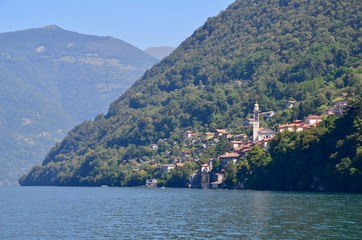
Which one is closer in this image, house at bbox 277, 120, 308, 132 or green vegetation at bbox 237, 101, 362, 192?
green vegetation at bbox 237, 101, 362, 192

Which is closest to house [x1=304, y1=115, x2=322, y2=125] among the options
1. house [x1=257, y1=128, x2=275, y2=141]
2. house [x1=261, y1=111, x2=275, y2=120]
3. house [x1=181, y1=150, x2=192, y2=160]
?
house [x1=257, y1=128, x2=275, y2=141]

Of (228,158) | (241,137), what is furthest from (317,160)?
(241,137)

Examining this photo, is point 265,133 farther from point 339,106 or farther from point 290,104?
point 339,106

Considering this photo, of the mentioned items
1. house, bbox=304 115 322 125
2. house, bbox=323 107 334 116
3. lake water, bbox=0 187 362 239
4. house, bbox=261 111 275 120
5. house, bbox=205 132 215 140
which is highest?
house, bbox=261 111 275 120

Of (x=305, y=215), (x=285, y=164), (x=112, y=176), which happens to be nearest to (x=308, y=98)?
(x=112, y=176)

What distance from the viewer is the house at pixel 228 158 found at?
500 ft

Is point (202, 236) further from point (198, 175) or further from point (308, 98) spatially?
point (308, 98)

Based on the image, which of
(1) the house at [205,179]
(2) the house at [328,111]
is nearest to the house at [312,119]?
(2) the house at [328,111]

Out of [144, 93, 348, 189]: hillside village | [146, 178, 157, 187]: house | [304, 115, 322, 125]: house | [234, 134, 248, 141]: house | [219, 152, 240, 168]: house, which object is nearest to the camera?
[144, 93, 348, 189]: hillside village

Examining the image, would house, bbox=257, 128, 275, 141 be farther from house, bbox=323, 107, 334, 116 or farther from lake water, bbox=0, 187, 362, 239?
lake water, bbox=0, 187, 362, 239

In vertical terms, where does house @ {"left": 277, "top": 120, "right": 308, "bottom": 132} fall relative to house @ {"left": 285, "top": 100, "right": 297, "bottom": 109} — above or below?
below

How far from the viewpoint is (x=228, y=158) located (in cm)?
15388

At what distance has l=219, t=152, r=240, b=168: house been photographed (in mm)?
152500

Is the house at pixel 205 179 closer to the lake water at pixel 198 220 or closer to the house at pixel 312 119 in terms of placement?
the house at pixel 312 119
